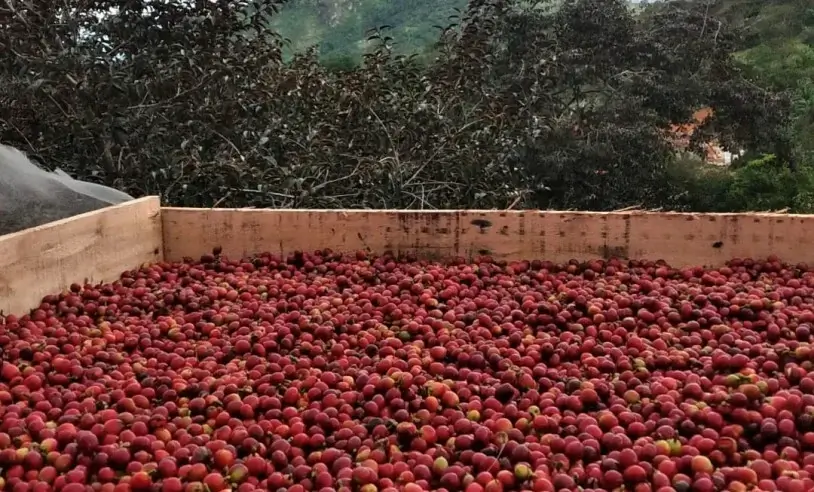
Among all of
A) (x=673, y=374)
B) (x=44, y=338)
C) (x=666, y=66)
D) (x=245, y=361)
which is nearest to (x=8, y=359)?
(x=44, y=338)

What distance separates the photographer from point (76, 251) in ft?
9.16

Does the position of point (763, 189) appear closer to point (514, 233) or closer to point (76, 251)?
point (514, 233)

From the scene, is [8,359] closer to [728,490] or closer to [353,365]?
[353,365]

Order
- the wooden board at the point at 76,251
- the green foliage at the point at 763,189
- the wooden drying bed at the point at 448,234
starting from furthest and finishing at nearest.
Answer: the green foliage at the point at 763,189, the wooden drying bed at the point at 448,234, the wooden board at the point at 76,251

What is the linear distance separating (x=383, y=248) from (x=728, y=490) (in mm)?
1859

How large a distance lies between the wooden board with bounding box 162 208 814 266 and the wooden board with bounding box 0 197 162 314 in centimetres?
16

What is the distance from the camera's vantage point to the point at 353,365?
6.99 ft

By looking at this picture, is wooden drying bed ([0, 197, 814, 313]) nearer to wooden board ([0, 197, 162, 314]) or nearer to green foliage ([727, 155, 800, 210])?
wooden board ([0, 197, 162, 314])

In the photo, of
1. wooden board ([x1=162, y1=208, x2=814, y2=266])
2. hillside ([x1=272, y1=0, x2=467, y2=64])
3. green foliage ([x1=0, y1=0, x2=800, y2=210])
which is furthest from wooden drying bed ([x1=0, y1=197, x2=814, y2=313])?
hillside ([x1=272, y1=0, x2=467, y2=64])

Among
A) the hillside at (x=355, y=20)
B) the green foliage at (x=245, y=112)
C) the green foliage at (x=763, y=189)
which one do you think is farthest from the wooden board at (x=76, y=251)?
the green foliage at (x=763, y=189)

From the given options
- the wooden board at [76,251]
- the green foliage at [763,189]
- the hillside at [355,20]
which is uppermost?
the hillside at [355,20]

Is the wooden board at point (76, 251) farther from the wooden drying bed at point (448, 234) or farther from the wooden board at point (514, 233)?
the wooden board at point (514, 233)

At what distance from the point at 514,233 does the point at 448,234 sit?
0.27 m

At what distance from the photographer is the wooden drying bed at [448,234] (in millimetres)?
3043
